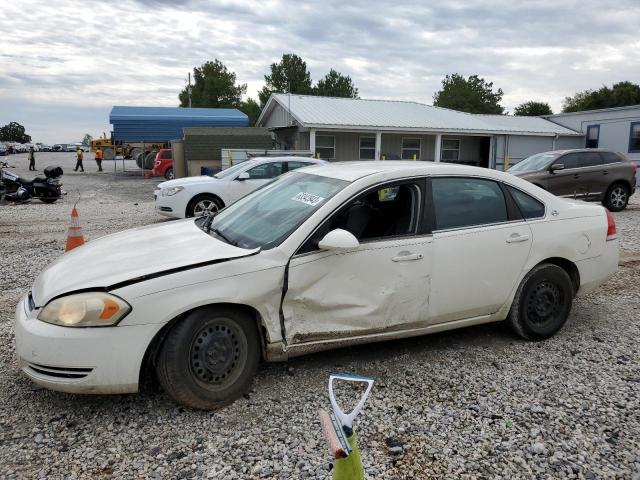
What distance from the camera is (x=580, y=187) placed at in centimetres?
1282

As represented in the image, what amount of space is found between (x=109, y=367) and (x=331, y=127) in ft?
68.0

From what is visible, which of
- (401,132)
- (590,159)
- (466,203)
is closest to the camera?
(466,203)

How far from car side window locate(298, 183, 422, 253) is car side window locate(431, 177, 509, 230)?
0.60 ft

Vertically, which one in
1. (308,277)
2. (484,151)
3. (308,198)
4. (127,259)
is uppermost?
(484,151)

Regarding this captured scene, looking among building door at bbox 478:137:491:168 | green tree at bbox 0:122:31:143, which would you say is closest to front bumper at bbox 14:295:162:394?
building door at bbox 478:137:491:168

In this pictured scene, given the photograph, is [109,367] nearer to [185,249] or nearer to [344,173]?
[185,249]

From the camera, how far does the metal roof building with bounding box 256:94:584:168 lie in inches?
949

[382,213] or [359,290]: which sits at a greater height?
[382,213]

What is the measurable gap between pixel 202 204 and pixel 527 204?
304 inches

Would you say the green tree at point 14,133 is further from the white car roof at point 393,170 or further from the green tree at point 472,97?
the white car roof at point 393,170

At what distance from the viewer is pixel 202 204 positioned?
10.8 meters

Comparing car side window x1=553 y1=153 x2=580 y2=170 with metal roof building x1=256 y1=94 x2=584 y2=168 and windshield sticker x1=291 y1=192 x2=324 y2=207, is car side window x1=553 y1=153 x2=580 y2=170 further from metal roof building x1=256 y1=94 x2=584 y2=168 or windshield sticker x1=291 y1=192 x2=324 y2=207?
metal roof building x1=256 y1=94 x2=584 y2=168

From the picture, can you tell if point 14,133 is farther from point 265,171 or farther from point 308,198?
point 308,198

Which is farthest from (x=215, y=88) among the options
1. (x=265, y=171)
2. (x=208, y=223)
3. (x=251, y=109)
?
(x=208, y=223)
